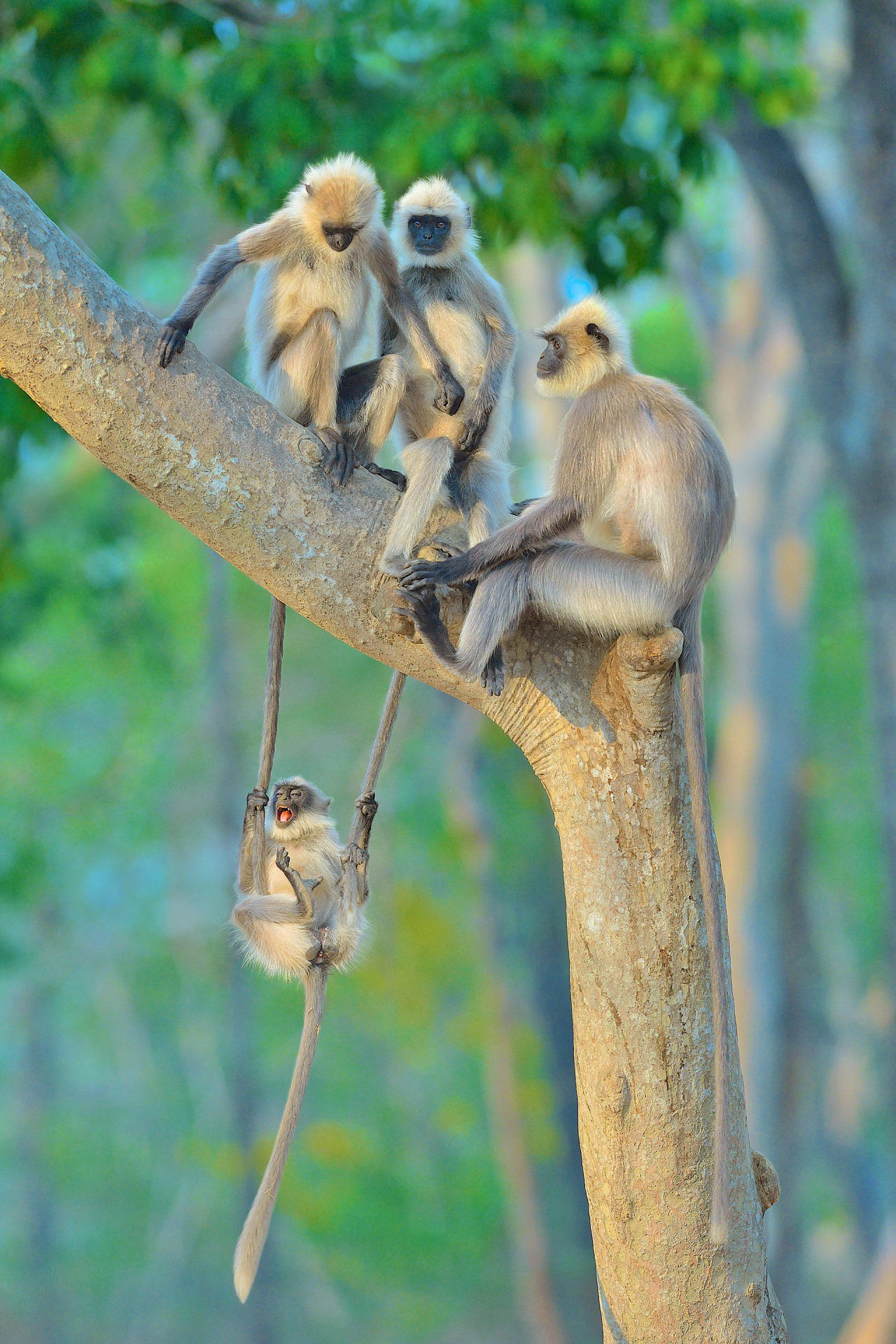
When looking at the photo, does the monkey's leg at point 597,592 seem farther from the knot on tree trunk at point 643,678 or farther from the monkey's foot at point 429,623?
the monkey's foot at point 429,623

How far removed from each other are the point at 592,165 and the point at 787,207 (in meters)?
1.54

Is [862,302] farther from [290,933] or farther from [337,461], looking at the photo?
[290,933]

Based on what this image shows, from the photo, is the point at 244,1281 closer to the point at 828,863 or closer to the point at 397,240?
the point at 397,240

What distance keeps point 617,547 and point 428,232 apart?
1.07 meters

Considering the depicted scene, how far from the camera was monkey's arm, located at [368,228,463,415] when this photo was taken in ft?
11.5

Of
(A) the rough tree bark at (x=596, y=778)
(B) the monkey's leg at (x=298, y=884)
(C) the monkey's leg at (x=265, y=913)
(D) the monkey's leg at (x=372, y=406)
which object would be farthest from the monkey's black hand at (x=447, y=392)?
(C) the monkey's leg at (x=265, y=913)

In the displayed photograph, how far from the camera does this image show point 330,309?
344cm

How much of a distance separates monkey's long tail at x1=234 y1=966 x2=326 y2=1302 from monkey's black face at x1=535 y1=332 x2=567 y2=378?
157 cm

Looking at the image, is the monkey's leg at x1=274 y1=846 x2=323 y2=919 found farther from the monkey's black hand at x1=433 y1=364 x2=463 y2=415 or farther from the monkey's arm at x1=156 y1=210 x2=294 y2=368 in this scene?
the monkey's black hand at x1=433 y1=364 x2=463 y2=415

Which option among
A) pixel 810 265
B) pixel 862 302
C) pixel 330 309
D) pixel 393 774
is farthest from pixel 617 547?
pixel 393 774

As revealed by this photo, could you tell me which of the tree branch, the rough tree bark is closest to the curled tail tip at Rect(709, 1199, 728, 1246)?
the rough tree bark

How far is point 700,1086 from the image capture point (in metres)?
2.83

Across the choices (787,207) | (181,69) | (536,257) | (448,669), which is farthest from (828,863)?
(448,669)

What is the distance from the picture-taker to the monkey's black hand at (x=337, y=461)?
9.65ft
